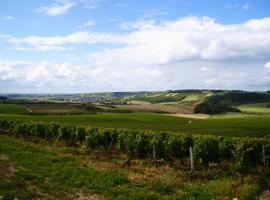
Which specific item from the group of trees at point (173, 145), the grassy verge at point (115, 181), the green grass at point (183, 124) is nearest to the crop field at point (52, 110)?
the green grass at point (183, 124)

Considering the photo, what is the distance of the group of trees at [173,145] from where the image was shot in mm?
24969

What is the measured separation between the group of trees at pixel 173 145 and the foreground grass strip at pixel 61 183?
6.44 meters

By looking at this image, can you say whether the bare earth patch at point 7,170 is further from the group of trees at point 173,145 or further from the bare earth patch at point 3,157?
the group of trees at point 173,145

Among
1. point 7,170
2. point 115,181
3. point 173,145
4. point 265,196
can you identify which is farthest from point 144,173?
point 265,196

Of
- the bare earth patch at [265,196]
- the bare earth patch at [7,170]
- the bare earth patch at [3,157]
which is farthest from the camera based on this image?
the bare earth patch at [3,157]

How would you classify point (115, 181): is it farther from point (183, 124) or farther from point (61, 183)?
point (183, 124)

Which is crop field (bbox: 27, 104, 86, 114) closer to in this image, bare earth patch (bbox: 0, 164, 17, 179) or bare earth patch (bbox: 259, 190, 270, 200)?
bare earth patch (bbox: 0, 164, 17, 179)

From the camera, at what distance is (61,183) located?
19.6 meters

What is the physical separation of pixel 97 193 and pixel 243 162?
10.3m

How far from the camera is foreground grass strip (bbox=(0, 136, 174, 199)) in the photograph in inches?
670

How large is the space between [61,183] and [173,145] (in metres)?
12.3

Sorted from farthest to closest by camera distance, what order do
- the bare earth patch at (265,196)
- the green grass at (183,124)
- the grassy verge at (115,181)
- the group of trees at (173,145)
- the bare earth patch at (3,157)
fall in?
1. the green grass at (183,124)
2. the bare earth patch at (3,157)
3. the group of trees at (173,145)
4. the grassy verge at (115,181)
5. the bare earth patch at (265,196)

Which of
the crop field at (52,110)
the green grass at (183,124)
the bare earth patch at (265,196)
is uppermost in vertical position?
the bare earth patch at (265,196)

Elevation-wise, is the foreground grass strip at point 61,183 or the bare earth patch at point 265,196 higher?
the bare earth patch at point 265,196
